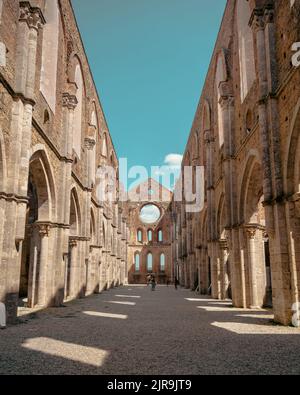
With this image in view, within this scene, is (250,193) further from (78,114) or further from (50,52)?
(78,114)

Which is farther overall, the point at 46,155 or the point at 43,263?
the point at 43,263

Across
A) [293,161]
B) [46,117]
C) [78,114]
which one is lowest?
[293,161]

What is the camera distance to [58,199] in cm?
1437

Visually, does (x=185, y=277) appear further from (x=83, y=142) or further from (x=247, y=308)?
(x=247, y=308)

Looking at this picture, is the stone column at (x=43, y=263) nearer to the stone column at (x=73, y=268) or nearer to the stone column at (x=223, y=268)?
the stone column at (x=73, y=268)

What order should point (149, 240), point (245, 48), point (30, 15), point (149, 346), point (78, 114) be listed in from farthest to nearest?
1. point (149, 240)
2. point (78, 114)
3. point (245, 48)
4. point (30, 15)
5. point (149, 346)

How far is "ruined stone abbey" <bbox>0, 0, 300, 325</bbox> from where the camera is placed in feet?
30.0

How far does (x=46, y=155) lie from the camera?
12922 mm

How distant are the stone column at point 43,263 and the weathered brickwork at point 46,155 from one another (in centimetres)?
4

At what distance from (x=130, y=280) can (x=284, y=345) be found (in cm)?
3991

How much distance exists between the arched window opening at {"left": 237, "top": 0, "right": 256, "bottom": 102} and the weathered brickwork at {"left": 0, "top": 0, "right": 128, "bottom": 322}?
7084 mm

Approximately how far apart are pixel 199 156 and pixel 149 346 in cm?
2007

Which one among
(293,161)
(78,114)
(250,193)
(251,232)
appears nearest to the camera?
(293,161)

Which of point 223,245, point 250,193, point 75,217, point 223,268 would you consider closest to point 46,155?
point 75,217
